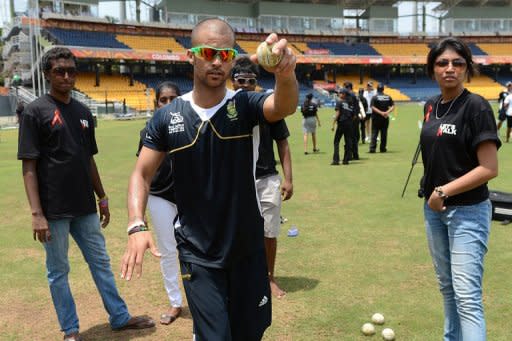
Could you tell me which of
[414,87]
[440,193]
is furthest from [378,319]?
[414,87]

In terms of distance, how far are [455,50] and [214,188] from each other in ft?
5.89

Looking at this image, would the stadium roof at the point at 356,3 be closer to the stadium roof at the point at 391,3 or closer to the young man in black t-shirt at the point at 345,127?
the stadium roof at the point at 391,3

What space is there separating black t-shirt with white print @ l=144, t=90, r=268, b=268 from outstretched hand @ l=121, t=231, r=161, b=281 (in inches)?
11.9

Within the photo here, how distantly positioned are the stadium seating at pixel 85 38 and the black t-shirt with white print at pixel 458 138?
→ 149 feet

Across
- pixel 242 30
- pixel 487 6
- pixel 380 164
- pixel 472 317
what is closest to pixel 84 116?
pixel 472 317

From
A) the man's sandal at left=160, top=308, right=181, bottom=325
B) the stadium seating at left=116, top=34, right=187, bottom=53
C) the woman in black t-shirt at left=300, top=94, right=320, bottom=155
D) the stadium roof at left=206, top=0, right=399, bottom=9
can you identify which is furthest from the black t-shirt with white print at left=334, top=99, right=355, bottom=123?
the stadium roof at left=206, top=0, right=399, bottom=9

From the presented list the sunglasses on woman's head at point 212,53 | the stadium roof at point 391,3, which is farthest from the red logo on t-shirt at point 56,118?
the stadium roof at point 391,3

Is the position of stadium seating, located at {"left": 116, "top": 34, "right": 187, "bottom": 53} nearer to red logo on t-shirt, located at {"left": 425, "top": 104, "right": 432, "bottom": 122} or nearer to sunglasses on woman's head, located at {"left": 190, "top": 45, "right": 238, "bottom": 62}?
red logo on t-shirt, located at {"left": 425, "top": 104, "right": 432, "bottom": 122}

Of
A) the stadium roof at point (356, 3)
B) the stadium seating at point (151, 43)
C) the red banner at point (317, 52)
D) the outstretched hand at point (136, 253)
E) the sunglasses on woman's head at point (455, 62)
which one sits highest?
the stadium roof at point (356, 3)

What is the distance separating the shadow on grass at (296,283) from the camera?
5098mm

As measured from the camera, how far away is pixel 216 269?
2.69m

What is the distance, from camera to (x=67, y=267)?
404cm

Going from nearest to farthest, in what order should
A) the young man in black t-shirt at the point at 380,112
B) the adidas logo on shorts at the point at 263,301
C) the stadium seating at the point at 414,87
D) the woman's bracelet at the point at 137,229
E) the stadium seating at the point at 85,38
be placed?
the woman's bracelet at the point at 137,229, the adidas logo on shorts at the point at 263,301, the young man in black t-shirt at the point at 380,112, the stadium seating at the point at 85,38, the stadium seating at the point at 414,87

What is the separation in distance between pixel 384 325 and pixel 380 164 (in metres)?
9.20
